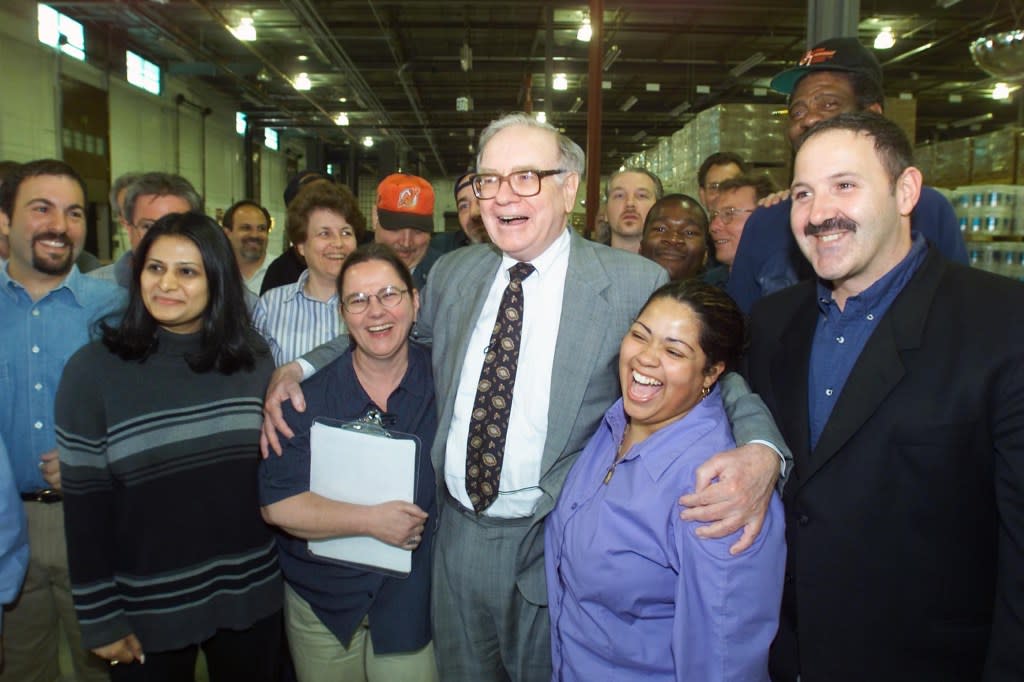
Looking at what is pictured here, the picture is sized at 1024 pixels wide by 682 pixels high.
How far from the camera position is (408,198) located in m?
3.66

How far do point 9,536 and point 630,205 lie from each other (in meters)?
3.10

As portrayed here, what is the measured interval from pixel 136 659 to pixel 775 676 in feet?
5.65

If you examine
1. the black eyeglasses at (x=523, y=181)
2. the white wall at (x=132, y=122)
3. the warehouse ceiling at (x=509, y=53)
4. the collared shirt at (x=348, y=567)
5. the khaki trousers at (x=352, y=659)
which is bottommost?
the khaki trousers at (x=352, y=659)

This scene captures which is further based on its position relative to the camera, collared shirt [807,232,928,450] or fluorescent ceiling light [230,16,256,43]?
fluorescent ceiling light [230,16,256,43]

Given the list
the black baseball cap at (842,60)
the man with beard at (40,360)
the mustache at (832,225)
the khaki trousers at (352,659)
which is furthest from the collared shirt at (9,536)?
the black baseball cap at (842,60)

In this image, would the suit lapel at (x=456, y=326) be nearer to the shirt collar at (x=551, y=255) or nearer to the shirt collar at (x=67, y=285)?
the shirt collar at (x=551, y=255)

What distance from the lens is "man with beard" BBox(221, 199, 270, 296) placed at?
443cm

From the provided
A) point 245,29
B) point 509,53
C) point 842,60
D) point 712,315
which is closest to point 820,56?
point 842,60

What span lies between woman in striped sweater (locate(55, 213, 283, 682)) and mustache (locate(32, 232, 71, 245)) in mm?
654

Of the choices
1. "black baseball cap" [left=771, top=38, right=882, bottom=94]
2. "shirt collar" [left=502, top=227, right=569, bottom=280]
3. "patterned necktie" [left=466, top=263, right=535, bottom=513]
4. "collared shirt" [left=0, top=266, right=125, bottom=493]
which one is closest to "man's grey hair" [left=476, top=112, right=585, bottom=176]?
"shirt collar" [left=502, top=227, right=569, bottom=280]

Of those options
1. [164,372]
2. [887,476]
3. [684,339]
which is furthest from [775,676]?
[164,372]

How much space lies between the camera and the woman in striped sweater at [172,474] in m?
1.80

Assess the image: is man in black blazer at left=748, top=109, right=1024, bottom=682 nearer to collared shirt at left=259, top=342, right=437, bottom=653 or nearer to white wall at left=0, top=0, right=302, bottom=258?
collared shirt at left=259, top=342, right=437, bottom=653

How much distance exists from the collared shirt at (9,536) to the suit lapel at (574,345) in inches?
56.8
